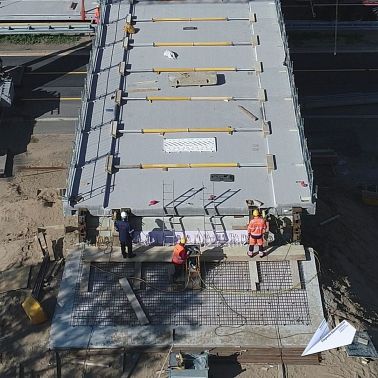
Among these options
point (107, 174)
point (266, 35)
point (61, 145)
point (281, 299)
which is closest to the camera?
point (281, 299)

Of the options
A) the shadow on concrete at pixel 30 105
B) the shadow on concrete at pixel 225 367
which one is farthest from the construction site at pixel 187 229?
the shadow on concrete at pixel 30 105

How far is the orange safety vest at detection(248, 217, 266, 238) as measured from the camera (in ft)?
52.4

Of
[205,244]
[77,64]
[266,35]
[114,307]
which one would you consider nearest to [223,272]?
[205,244]

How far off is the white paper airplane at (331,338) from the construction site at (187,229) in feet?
0.18

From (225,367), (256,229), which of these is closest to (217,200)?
(256,229)

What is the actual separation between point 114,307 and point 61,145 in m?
10.3

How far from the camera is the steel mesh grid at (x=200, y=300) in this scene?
15.9m

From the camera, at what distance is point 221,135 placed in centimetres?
1898

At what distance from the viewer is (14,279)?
17250 millimetres

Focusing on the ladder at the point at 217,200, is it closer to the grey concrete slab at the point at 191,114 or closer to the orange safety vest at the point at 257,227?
the grey concrete slab at the point at 191,114

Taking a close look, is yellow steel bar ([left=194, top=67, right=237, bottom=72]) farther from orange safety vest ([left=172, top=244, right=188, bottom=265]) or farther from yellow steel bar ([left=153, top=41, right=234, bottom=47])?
orange safety vest ([left=172, top=244, right=188, bottom=265])

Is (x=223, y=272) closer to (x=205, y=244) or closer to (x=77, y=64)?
(x=205, y=244)

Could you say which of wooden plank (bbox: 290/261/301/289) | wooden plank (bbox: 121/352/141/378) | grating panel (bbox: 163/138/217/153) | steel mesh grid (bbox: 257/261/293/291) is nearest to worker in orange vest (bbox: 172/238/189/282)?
steel mesh grid (bbox: 257/261/293/291)

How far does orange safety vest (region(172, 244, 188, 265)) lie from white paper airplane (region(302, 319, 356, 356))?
12.8 ft
